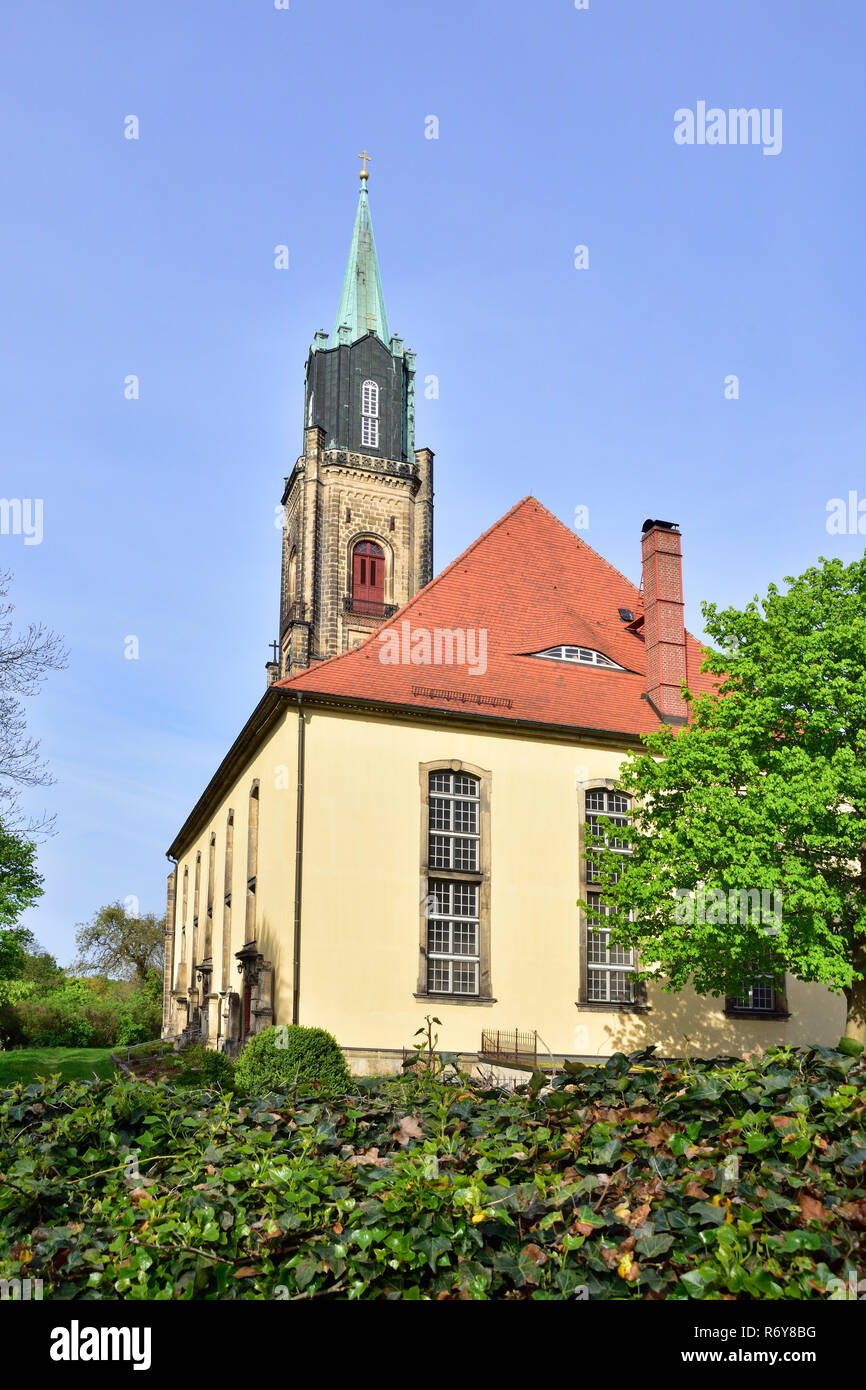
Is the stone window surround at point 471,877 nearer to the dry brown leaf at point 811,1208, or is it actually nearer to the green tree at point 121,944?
the dry brown leaf at point 811,1208

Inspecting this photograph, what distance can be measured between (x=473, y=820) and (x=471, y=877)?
1.38 metres

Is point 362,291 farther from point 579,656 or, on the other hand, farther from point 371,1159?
point 371,1159

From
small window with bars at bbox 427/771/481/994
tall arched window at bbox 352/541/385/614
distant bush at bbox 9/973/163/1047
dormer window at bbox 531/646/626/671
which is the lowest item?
distant bush at bbox 9/973/163/1047

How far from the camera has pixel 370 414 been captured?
233 feet

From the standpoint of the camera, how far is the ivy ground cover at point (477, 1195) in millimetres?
3951

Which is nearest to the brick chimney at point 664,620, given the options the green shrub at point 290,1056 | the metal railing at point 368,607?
the green shrub at point 290,1056

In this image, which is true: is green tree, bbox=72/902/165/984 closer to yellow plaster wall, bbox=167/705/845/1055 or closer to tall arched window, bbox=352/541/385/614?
tall arched window, bbox=352/541/385/614

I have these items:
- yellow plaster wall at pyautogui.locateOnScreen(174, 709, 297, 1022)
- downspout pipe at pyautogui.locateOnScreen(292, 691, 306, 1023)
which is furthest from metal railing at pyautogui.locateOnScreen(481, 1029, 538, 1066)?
yellow plaster wall at pyautogui.locateOnScreen(174, 709, 297, 1022)

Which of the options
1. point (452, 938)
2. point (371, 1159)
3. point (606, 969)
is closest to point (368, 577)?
point (606, 969)

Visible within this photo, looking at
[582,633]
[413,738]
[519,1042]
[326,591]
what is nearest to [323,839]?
[413,738]

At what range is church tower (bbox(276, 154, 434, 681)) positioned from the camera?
6600 cm

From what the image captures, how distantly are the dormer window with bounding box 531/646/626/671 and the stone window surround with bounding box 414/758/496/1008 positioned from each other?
4.27m

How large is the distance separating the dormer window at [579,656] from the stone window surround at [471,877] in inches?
168
